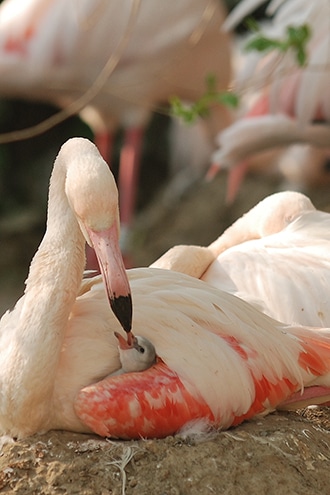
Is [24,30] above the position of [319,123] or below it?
above

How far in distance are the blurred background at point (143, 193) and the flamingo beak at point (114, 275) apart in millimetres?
5577

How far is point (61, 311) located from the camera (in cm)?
322

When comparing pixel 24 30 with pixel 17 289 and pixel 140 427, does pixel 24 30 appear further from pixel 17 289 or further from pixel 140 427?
pixel 140 427

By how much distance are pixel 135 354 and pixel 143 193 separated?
7414mm

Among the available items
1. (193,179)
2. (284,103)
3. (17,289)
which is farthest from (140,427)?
(193,179)

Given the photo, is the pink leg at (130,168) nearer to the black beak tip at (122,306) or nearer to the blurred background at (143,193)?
the blurred background at (143,193)

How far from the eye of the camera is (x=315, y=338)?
357 centimetres

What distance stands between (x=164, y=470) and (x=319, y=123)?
4467mm

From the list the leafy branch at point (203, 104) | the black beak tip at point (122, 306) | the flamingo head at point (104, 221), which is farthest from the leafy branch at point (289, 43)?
the black beak tip at point (122, 306)

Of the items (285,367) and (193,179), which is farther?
(193,179)

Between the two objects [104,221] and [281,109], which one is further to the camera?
[281,109]

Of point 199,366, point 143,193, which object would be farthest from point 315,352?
point 143,193

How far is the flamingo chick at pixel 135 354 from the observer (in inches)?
123

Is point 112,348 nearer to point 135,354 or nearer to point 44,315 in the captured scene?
point 135,354
